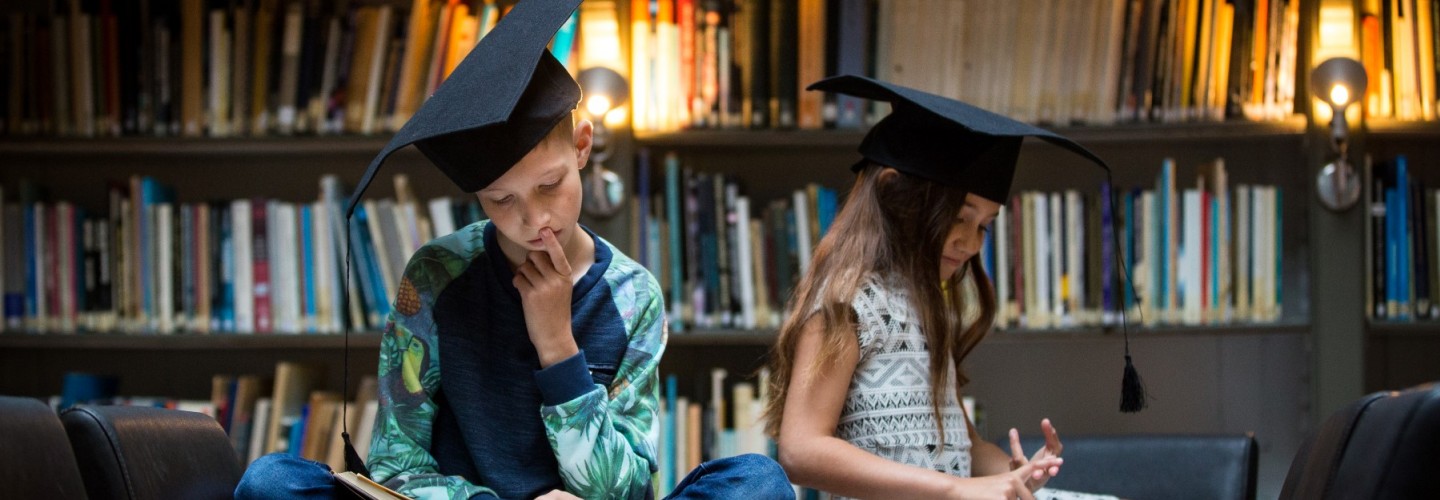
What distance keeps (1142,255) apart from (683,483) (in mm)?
1490

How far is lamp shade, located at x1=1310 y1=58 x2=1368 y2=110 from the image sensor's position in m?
2.57

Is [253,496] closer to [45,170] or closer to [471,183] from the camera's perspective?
[471,183]

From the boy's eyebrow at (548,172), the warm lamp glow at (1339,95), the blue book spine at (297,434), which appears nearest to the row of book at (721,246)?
the blue book spine at (297,434)

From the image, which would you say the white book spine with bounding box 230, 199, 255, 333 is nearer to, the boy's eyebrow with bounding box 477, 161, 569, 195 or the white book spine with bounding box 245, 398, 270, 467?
the white book spine with bounding box 245, 398, 270, 467

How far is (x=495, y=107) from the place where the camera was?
131 centimetres

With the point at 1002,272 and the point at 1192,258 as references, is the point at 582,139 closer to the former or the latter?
the point at 1002,272

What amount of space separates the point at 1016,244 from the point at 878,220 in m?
0.97

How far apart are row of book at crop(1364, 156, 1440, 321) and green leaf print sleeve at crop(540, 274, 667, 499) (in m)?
1.77

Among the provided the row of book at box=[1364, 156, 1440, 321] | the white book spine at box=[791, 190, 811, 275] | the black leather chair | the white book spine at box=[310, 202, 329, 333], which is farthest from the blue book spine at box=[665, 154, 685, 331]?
the black leather chair

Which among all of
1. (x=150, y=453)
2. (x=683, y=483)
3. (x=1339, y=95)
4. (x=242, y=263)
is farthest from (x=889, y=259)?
(x=242, y=263)

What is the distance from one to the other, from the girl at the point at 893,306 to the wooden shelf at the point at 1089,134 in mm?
878

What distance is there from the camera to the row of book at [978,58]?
106 inches

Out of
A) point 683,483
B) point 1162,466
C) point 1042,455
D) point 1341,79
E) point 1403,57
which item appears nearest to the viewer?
point 683,483

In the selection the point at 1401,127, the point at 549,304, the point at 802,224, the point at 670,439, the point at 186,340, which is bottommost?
the point at 670,439
